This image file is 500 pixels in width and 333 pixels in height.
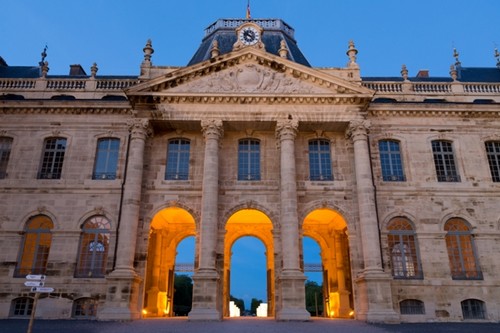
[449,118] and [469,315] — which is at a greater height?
[449,118]

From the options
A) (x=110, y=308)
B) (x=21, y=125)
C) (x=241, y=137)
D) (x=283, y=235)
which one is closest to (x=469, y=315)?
(x=283, y=235)

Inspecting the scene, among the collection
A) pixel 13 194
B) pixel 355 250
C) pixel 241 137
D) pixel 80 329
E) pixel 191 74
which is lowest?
pixel 80 329

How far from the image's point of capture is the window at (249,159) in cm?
2123

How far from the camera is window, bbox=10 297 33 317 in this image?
18719 millimetres

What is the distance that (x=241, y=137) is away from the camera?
72.2 feet

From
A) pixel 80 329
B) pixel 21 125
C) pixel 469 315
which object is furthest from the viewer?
pixel 21 125

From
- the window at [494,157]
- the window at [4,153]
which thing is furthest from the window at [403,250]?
the window at [4,153]

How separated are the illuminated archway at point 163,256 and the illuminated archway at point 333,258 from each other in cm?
723

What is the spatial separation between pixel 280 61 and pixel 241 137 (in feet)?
14.6

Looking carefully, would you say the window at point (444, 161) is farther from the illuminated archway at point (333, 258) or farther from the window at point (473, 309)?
the window at point (473, 309)

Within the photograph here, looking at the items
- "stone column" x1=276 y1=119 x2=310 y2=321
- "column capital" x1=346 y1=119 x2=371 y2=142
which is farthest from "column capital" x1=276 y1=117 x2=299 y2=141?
"column capital" x1=346 y1=119 x2=371 y2=142

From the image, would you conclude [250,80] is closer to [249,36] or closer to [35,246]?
[249,36]

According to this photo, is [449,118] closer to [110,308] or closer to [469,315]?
[469,315]

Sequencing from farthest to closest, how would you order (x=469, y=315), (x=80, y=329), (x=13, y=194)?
(x=13, y=194) < (x=469, y=315) < (x=80, y=329)
